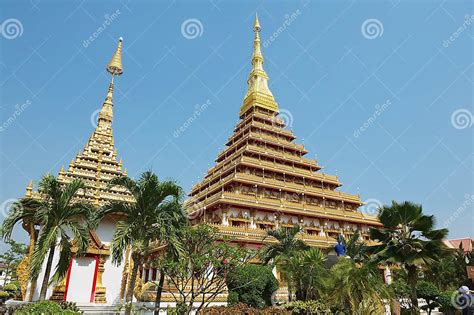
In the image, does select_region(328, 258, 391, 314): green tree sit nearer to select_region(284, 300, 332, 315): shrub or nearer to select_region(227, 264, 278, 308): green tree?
select_region(284, 300, 332, 315): shrub

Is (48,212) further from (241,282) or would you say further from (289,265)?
(289,265)

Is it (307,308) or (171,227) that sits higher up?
(171,227)

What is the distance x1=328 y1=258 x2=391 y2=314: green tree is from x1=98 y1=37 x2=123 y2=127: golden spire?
128ft

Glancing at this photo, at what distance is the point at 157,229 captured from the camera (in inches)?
541

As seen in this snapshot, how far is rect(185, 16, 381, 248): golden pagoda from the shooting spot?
30.9 m

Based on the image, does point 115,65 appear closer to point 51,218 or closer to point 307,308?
point 51,218

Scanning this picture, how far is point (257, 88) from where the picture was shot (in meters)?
46.8

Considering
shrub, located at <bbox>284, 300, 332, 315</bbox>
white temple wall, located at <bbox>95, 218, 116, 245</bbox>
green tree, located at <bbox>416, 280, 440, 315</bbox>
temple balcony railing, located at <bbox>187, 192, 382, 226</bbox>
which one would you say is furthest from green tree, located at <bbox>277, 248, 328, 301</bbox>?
temple balcony railing, located at <bbox>187, 192, 382, 226</bbox>

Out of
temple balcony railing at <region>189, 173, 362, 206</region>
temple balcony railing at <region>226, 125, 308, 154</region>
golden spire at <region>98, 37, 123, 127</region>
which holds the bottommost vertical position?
temple balcony railing at <region>189, 173, 362, 206</region>

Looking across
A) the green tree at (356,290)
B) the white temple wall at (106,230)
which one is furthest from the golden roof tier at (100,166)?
the green tree at (356,290)

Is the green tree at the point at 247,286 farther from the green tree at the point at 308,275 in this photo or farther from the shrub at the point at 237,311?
the shrub at the point at 237,311

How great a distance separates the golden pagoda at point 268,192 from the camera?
102 ft

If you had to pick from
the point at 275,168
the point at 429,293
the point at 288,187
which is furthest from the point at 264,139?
the point at 429,293

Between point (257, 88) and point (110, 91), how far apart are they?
70.9 feet
